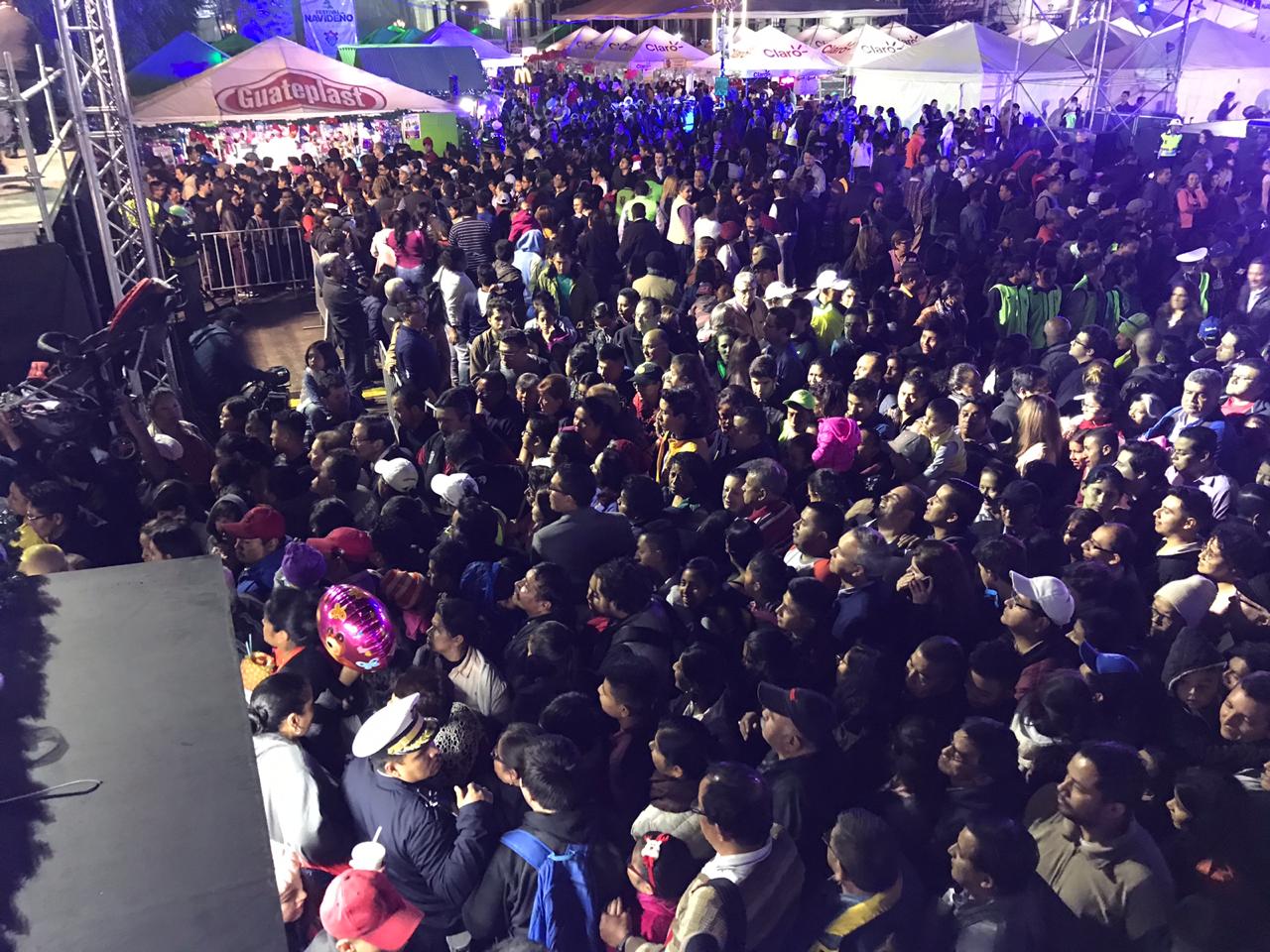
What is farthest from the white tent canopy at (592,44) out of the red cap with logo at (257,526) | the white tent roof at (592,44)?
the red cap with logo at (257,526)

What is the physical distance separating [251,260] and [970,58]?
13.6m

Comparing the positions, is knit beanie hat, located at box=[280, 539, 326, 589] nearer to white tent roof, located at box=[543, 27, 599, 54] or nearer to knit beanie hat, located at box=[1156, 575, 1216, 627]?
knit beanie hat, located at box=[1156, 575, 1216, 627]

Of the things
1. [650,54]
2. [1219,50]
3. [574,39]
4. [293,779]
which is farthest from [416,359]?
[574,39]

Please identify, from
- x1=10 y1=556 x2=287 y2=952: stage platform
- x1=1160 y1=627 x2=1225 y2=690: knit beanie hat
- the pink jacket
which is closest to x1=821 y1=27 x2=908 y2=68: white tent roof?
the pink jacket

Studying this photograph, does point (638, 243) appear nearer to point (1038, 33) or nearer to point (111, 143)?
point (111, 143)

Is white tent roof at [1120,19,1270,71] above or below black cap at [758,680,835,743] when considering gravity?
above

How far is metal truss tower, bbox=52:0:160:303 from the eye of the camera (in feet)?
23.5

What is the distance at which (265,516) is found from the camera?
412cm

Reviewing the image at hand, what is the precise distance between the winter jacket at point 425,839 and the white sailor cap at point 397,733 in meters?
0.08

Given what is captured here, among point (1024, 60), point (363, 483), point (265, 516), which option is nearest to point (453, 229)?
point (363, 483)

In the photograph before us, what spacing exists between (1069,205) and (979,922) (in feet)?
39.0

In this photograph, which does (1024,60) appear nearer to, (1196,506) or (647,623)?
(1196,506)

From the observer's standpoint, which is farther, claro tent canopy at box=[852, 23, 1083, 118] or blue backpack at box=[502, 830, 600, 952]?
claro tent canopy at box=[852, 23, 1083, 118]

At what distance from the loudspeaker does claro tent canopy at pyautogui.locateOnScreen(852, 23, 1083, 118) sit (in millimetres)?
16021
